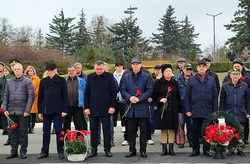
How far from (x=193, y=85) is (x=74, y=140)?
2576 millimetres

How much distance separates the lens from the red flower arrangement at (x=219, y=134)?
7133mm

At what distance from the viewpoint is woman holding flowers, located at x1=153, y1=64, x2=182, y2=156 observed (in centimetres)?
757

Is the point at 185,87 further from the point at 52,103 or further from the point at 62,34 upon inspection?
the point at 62,34

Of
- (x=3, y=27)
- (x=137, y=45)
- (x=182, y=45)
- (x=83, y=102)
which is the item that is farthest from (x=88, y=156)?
(x=182, y=45)

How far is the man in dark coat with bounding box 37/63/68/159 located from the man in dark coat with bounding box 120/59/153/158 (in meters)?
1.23

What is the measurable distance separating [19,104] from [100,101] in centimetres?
162

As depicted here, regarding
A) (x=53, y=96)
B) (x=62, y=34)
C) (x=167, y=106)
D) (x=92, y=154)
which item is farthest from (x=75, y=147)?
(x=62, y=34)

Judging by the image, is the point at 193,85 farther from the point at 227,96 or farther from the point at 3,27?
the point at 3,27

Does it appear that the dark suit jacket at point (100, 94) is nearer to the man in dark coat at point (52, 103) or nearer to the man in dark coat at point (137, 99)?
the man in dark coat at point (137, 99)

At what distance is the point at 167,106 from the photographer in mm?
7609

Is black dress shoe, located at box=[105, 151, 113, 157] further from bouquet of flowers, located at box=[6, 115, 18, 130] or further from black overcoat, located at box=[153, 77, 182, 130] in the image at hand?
bouquet of flowers, located at box=[6, 115, 18, 130]

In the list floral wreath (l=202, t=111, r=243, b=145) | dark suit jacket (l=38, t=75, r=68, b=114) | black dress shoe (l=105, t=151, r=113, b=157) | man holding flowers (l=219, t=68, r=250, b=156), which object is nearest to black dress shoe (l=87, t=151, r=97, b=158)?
black dress shoe (l=105, t=151, r=113, b=157)

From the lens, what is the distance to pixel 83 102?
852cm

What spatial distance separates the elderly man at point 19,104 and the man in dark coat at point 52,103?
272 millimetres
